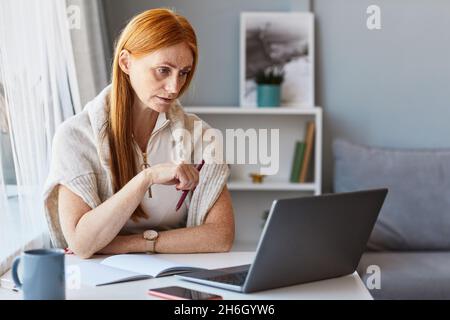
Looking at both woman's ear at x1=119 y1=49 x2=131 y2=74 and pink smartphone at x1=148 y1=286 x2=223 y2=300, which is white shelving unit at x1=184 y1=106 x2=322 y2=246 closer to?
woman's ear at x1=119 y1=49 x2=131 y2=74

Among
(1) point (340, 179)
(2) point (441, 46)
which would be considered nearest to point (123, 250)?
(1) point (340, 179)

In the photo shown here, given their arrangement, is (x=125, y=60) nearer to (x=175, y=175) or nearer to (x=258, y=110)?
(x=175, y=175)

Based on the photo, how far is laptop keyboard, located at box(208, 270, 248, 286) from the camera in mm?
1436

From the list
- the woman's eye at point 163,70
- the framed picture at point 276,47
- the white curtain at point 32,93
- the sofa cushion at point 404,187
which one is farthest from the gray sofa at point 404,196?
the woman's eye at point 163,70

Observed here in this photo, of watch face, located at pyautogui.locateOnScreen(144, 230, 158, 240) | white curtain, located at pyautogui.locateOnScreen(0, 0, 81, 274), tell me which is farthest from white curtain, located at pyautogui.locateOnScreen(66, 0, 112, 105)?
watch face, located at pyautogui.locateOnScreen(144, 230, 158, 240)

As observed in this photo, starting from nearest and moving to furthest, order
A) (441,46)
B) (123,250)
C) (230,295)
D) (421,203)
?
(230,295)
(123,250)
(421,203)
(441,46)

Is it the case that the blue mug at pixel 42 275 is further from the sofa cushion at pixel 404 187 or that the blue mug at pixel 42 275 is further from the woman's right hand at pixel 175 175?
the sofa cushion at pixel 404 187

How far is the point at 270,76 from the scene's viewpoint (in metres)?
3.51

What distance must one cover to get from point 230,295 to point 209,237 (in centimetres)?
51

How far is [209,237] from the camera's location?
1885mm

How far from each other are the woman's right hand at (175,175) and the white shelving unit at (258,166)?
174 cm

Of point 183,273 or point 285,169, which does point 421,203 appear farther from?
point 183,273

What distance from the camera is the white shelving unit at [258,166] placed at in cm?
348

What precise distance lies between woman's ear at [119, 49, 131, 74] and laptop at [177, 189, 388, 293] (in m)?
0.64
